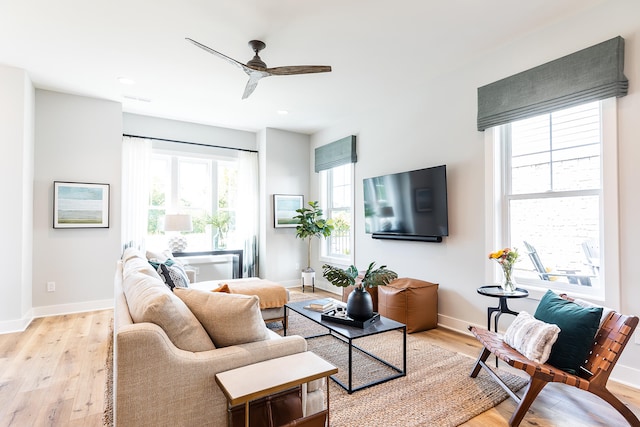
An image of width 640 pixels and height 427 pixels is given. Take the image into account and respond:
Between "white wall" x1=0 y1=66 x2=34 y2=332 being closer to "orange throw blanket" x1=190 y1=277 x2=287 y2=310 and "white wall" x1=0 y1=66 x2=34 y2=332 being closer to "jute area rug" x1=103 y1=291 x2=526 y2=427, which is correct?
"jute area rug" x1=103 y1=291 x2=526 y2=427

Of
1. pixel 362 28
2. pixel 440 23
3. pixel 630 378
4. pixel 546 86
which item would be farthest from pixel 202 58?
pixel 630 378

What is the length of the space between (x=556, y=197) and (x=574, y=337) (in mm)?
1372

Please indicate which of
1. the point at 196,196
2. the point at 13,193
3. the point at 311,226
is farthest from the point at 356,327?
the point at 196,196

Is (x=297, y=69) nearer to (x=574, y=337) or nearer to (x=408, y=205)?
(x=408, y=205)

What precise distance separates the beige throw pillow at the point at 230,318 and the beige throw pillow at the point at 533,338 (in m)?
1.64

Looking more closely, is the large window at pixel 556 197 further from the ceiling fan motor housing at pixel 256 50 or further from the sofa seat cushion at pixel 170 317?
the sofa seat cushion at pixel 170 317

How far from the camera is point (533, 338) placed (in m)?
2.04

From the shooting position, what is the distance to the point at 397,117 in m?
4.38

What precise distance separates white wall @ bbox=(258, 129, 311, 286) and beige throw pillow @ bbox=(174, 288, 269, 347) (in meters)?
4.09

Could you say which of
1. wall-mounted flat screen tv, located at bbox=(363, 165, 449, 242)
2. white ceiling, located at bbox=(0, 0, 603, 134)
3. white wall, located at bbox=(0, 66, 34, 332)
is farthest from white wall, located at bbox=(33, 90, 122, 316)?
wall-mounted flat screen tv, located at bbox=(363, 165, 449, 242)

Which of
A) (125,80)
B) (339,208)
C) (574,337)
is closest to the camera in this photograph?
(574,337)

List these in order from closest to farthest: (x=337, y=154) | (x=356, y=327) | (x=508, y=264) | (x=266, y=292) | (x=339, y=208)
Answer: (x=356, y=327)
(x=508, y=264)
(x=266, y=292)
(x=337, y=154)
(x=339, y=208)

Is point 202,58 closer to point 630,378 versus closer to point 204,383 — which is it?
point 204,383

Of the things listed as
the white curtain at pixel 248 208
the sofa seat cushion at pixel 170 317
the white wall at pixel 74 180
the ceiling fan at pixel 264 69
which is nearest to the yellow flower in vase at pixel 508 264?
the ceiling fan at pixel 264 69
